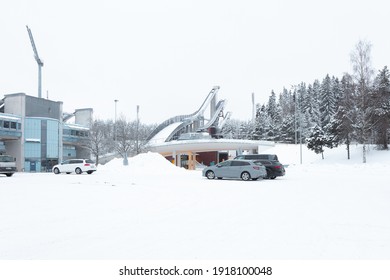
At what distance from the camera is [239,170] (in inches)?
907

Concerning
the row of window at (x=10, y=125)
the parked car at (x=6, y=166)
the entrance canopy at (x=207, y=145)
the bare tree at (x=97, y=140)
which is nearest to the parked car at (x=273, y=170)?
the parked car at (x=6, y=166)

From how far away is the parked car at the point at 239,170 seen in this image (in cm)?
2258

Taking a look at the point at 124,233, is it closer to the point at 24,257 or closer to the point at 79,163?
the point at 24,257

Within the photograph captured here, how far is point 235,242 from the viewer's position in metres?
6.35

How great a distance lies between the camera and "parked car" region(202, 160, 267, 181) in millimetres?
22578

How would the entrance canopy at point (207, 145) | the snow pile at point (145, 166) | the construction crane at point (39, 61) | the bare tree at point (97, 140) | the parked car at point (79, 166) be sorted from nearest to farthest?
the parked car at point (79, 166) → the snow pile at point (145, 166) → the entrance canopy at point (207, 145) → the bare tree at point (97, 140) → the construction crane at point (39, 61)

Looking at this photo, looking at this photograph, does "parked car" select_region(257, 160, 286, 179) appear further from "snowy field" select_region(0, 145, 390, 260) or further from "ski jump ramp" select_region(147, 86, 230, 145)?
"ski jump ramp" select_region(147, 86, 230, 145)

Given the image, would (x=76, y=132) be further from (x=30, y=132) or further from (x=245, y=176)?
(x=245, y=176)

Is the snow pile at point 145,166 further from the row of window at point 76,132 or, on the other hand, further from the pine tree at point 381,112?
the row of window at point 76,132

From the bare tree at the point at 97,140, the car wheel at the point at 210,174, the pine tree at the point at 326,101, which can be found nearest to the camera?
the car wheel at the point at 210,174

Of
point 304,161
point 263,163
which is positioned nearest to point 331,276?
point 263,163

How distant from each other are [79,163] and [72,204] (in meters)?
21.7

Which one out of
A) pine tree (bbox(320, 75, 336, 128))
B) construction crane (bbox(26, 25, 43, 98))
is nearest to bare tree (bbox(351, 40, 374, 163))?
pine tree (bbox(320, 75, 336, 128))

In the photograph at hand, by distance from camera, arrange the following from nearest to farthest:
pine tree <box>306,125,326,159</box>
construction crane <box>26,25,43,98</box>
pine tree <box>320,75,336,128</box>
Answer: pine tree <box>306,125,326,159</box>
construction crane <box>26,25,43,98</box>
pine tree <box>320,75,336,128</box>
